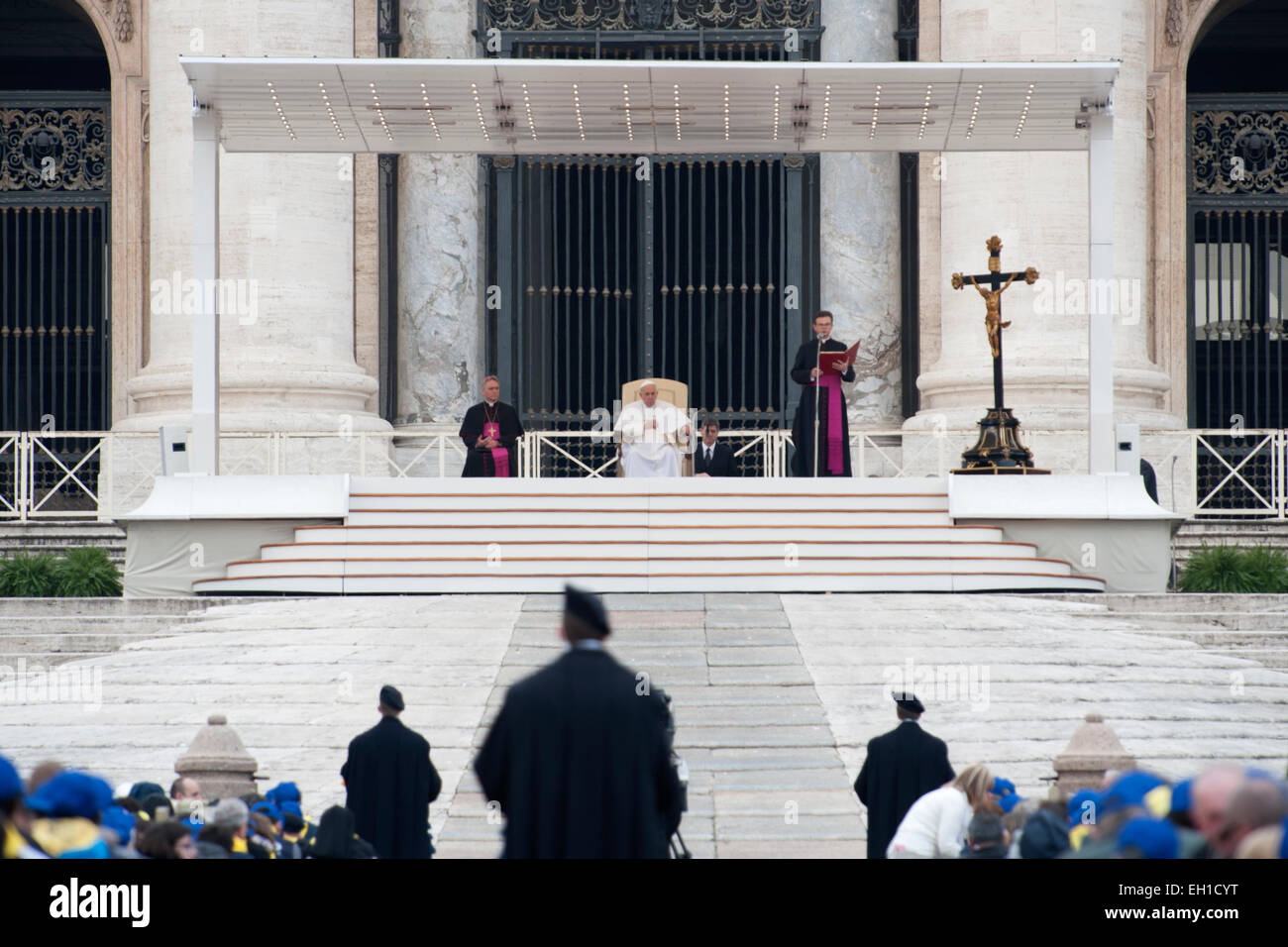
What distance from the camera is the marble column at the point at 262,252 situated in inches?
830

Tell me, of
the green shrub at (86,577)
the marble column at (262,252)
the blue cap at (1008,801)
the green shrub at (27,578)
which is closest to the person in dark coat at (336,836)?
the blue cap at (1008,801)

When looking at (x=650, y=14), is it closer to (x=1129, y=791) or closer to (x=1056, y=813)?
(x=1056, y=813)

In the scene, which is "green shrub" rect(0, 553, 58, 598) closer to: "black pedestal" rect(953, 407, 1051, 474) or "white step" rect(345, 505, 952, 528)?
"white step" rect(345, 505, 952, 528)

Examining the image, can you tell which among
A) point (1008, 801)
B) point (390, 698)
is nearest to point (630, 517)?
point (390, 698)

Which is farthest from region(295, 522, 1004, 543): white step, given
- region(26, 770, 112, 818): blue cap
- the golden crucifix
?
region(26, 770, 112, 818): blue cap

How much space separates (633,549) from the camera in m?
16.8

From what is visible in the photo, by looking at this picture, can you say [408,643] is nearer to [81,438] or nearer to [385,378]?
[385,378]

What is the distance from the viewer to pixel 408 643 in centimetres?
1385

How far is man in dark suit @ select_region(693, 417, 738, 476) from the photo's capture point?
20.3 meters

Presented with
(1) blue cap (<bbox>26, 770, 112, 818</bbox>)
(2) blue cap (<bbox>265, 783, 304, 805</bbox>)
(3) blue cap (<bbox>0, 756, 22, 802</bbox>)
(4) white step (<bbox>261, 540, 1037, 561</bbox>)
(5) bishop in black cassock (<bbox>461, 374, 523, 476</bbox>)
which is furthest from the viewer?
(5) bishop in black cassock (<bbox>461, 374, 523, 476</bbox>)

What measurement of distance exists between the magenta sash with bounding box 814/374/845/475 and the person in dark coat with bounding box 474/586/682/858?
13.5m

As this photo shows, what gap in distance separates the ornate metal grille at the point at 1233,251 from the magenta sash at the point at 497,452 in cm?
946

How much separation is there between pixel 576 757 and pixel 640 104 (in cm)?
1270

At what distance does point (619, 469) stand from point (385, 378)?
5152 mm
